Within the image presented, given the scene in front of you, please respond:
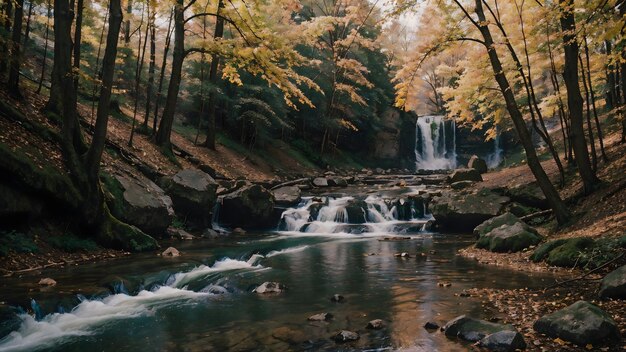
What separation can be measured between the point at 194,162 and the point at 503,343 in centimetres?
1765

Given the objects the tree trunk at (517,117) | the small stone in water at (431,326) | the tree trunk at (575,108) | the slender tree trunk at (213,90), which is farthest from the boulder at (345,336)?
the slender tree trunk at (213,90)

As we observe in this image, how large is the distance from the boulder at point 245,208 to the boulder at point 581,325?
1277cm

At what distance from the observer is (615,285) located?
235 inches

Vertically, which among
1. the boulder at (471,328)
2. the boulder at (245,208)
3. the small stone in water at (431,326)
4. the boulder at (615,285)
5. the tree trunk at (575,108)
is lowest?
the small stone in water at (431,326)

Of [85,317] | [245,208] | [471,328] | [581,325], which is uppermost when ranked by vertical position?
[245,208]

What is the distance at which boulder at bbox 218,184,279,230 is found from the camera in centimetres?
1681

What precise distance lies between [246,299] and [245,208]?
9187 mm

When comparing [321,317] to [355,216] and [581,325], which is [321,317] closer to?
[581,325]

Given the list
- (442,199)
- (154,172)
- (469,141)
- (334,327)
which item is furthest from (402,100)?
(469,141)

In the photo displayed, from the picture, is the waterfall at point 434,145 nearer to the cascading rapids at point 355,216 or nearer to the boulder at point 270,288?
the cascading rapids at point 355,216

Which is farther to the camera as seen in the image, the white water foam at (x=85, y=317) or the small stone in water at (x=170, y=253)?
the small stone in water at (x=170, y=253)

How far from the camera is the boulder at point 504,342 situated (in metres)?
4.71

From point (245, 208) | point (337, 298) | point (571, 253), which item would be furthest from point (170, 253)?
point (571, 253)

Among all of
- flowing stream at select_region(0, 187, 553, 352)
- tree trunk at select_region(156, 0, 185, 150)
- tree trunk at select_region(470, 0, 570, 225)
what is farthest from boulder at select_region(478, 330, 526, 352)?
tree trunk at select_region(156, 0, 185, 150)
